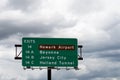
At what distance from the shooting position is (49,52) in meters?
57.0

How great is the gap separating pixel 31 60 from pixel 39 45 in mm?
1843

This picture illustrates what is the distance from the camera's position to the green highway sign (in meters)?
56.7

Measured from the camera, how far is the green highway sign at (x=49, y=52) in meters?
56.7

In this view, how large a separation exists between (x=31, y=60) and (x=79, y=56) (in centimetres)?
563

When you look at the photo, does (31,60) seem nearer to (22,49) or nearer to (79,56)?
(22,49)

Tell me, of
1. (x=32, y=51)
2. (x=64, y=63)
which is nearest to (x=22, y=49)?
(x=32, y=51)

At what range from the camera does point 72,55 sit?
2279 inches

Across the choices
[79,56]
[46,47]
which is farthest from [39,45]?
[79,56]

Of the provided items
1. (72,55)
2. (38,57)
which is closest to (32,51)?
(38,57)

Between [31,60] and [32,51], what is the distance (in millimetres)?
953

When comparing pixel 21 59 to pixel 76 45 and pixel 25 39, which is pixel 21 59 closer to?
pixel 25 39

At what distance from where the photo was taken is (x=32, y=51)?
5678 centimetres

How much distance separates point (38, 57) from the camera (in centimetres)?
5694

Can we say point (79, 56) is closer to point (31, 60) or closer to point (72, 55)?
point (72, 55)
